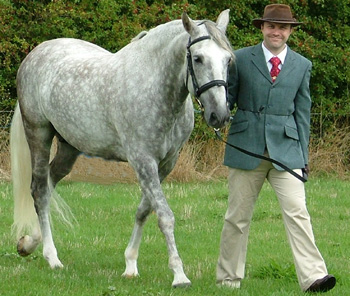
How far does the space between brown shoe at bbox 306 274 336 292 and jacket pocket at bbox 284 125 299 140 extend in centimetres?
106

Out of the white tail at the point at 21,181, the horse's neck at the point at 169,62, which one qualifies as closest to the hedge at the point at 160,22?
the white tail at the point at 21,181

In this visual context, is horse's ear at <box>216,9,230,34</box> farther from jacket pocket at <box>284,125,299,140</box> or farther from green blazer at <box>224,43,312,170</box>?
jacket pocket at <box>284,125,299,140</box>

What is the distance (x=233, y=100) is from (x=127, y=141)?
0.90 meters

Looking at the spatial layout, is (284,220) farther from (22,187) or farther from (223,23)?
(22,187)

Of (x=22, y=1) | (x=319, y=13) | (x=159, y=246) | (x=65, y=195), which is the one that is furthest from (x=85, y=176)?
(x=319, y=13)

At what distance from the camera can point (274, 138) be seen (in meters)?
A: 6.22

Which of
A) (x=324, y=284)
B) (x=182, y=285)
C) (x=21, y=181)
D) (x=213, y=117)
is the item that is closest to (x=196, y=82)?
(x=213, y=117)

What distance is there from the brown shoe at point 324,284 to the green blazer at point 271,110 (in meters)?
0.85

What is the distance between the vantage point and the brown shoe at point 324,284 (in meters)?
6.02

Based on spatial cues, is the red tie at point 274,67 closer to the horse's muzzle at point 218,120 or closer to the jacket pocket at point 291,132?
the jacket pocket at point 291,132

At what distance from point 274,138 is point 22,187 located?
9.65ft

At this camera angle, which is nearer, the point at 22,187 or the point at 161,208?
Answer: the point at 161,208

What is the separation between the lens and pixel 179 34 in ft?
20.7

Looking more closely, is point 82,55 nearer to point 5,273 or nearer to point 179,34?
point 179,34
